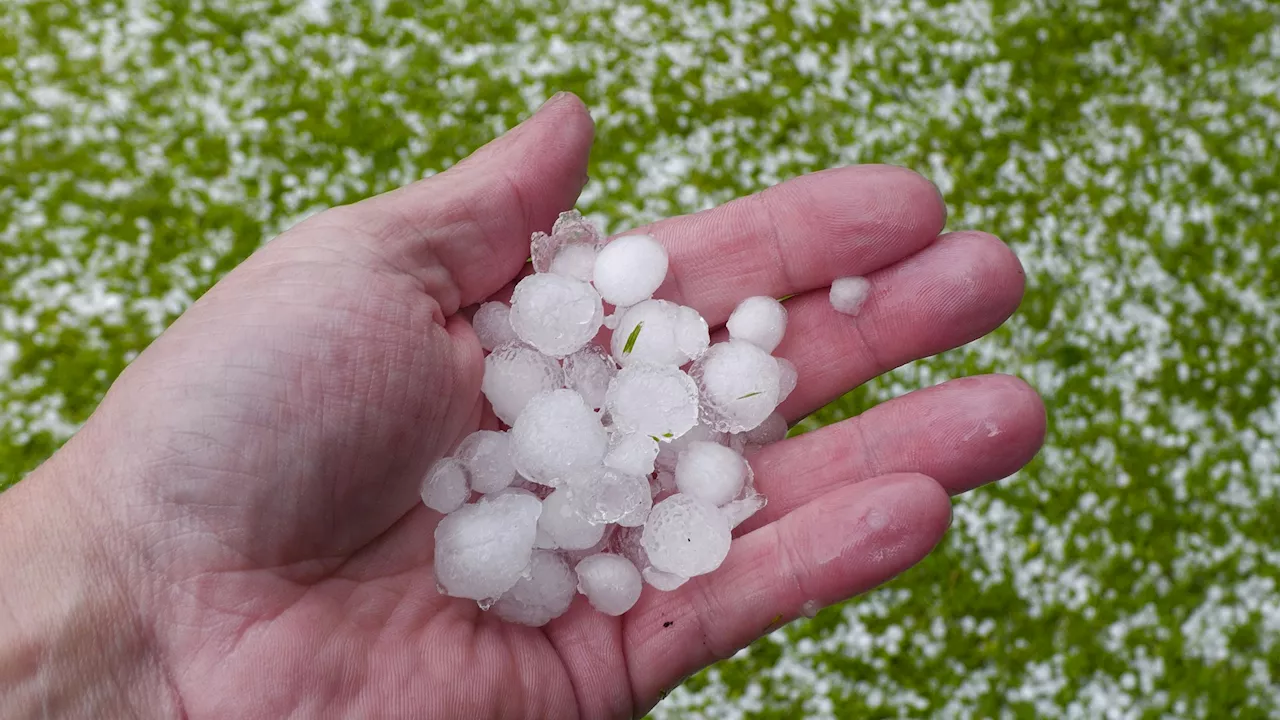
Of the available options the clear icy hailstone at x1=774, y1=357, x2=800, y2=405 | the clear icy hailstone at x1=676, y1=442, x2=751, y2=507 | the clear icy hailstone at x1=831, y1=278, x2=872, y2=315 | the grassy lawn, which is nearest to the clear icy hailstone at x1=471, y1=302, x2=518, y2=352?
the clear icy hailstone at x1=676, y1=442, x2=751, y2=507

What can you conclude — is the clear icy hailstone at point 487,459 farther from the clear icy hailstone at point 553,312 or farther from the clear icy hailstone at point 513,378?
the clear icy hailstone at point 553,312

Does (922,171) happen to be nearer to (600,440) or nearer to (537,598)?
(600,440)

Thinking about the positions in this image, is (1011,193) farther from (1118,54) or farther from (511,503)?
(511,503)

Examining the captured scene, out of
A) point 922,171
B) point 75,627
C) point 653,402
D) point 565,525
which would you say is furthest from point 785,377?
point 922,171

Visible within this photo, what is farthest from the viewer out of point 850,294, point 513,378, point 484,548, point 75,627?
point 850,294

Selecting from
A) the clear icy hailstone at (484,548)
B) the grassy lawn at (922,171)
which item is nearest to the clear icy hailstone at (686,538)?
the clear icy hailstone at (484,548)
